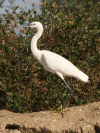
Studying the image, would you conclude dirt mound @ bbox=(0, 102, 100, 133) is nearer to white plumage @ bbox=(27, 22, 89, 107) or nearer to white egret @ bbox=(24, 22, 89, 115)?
white egret @ bbox=(24, 22, 89, 115)

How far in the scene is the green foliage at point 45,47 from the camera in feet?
17.7

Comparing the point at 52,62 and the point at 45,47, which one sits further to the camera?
the point at 45,47

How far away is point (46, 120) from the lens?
3949mm

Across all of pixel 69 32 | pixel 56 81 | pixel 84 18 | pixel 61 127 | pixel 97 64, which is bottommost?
pixel 61 127

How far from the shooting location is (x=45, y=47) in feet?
18.5

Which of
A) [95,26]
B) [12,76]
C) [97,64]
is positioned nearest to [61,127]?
[12,76]

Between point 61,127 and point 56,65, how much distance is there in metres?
1.31

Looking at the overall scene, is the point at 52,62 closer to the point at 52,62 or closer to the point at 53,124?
the point at 52,62

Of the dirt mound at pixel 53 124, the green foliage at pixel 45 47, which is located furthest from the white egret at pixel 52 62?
the green foliage at pixel 45 47

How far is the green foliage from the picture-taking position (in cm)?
541

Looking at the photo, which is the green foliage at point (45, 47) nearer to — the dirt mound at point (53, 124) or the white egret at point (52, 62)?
the white egret at point (52, 62)

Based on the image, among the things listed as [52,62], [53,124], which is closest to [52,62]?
[52,62]

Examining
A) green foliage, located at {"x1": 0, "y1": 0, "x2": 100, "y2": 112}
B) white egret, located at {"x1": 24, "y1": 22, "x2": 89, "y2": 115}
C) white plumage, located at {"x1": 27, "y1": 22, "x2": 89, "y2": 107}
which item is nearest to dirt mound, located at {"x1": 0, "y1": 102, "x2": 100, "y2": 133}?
white egret, located at {"x1": 24, "y1": 22, "x2": 89, "y2": 115}

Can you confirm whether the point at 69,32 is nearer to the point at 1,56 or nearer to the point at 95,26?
the point at 95,26
